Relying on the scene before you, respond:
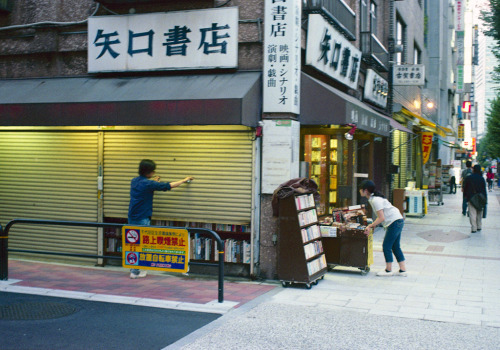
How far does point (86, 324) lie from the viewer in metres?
6.51

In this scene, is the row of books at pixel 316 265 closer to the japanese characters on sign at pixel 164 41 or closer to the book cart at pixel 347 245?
the book cart at pixel 347 245

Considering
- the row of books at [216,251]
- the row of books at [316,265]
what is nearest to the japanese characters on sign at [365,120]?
the row of books at [316,265]

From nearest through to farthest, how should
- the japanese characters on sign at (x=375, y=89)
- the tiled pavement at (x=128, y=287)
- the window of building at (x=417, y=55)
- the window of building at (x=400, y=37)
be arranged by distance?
the tiled pavement at (x=128, y=287) → the japanese characters on sign at (x=375, y=89) → the window of building at (x=400, y=37) → the window of building at (x=417, y=55)

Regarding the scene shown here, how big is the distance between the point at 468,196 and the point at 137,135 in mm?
10747

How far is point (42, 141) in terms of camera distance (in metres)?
11.1

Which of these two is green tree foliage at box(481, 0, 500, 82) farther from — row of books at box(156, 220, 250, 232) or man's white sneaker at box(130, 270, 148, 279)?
man's white sneaker at box(130, 270, 148, 279)

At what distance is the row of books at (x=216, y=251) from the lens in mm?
9594

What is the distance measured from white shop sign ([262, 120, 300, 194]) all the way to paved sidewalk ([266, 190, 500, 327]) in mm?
1834

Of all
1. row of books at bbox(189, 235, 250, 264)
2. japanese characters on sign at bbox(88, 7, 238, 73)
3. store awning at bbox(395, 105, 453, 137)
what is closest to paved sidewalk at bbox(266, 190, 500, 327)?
row of books at bbox(189, 235, 250, 264)

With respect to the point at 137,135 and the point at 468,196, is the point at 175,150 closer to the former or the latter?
the point at 137,135

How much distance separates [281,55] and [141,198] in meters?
3.37

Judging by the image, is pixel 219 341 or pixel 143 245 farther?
pixel 143 245

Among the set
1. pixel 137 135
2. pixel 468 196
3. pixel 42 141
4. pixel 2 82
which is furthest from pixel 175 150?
pixel 468 196

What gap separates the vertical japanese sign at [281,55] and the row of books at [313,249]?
2.24 m
